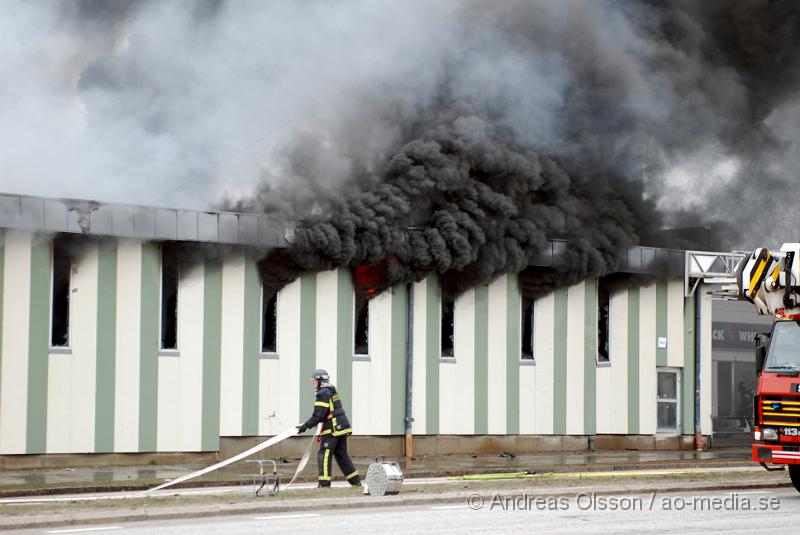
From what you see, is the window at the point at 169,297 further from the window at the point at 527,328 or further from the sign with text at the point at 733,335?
the sign with text at the point at 733,335

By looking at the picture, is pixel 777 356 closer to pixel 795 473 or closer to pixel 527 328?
pixel 795 473

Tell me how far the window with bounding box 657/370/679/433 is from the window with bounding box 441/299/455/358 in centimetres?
629


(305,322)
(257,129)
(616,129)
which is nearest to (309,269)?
(305,322)

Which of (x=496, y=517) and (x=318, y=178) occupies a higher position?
(x=318, y=178)

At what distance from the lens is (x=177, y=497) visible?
48.6 ft

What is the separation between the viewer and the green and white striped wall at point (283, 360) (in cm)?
2144

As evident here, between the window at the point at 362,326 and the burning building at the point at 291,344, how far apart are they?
33 mm

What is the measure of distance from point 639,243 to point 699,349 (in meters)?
3.01

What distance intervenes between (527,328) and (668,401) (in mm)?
4677

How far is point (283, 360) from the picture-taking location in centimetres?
2427

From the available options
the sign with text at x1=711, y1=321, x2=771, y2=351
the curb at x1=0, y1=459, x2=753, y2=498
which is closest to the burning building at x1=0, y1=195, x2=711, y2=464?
the sign with text at x1=711, y1=321, x2=771, y2=351

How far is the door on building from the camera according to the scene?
97.9ft

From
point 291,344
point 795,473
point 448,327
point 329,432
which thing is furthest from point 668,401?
point 329,432

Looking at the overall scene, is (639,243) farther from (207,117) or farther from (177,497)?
(177,497)
